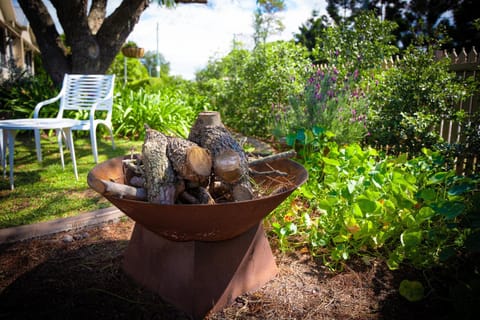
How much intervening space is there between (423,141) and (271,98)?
295 centimetres

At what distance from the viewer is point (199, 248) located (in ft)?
4.32

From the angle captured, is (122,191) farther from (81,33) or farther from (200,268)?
(81,33)

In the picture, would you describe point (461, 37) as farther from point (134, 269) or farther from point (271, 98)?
point (134, 269)

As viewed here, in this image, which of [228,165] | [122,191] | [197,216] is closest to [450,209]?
[228,165]

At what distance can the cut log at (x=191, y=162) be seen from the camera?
1.29 meters

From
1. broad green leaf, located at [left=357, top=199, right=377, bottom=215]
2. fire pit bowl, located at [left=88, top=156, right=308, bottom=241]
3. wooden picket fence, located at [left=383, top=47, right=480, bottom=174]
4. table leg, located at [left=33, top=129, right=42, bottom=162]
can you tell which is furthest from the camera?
wooden picket fence, located at [left=383, top=47, right=480, bottom=174]

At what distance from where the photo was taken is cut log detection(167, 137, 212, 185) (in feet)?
4.23

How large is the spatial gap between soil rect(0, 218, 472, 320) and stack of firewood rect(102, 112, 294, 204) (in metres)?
0.48

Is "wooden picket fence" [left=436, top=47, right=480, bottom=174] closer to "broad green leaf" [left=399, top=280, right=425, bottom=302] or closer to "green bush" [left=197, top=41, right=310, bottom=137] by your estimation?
"green bush" [left=197, top=41, right=310, bottom=137]

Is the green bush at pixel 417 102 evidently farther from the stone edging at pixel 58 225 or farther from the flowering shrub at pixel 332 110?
the stone edging at pixel 58 225

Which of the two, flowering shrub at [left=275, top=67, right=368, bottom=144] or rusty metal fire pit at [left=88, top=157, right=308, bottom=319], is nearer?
rusty metal fire pit at [left=88, top=157, right=308, bottom=319]

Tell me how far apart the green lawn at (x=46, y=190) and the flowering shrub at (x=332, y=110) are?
6.37ft

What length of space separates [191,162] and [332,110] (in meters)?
2.69

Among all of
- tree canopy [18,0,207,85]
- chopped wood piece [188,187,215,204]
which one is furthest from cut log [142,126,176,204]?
tree canopy [18,0,207,85]
